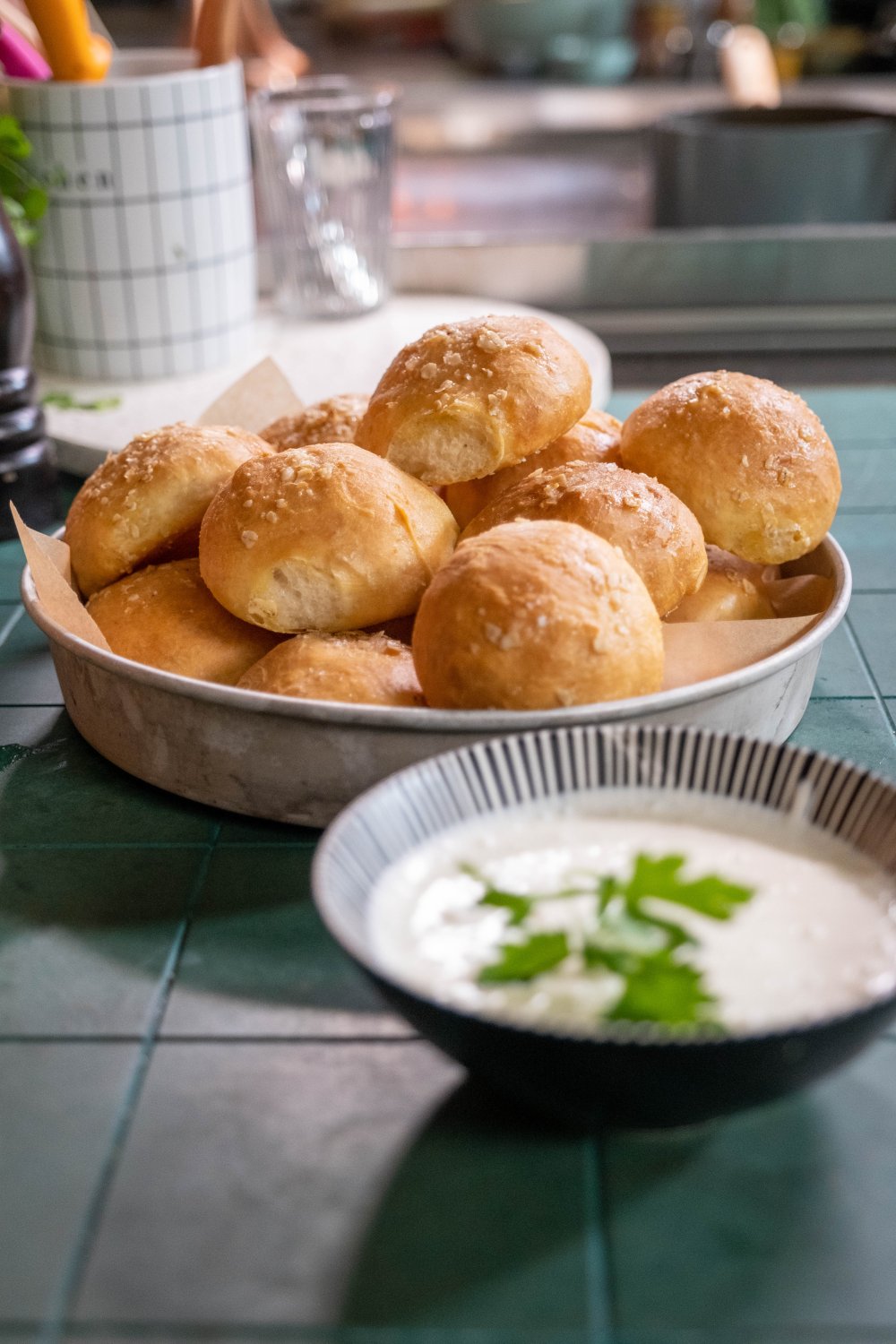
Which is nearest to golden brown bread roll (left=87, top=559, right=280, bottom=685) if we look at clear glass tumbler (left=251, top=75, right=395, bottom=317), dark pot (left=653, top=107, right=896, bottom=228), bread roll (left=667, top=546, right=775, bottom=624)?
bread roll (left=667, top=546, right=775, bottom=624)

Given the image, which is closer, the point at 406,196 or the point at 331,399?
the point at 331,399

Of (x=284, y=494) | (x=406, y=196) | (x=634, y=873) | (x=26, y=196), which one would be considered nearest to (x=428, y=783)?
(x=634, y=873)

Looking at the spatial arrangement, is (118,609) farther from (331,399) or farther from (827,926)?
(827,926)

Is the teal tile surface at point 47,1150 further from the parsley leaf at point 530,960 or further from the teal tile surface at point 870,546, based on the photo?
the teal tile surface at point 870,546

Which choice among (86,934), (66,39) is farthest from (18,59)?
(86,934)

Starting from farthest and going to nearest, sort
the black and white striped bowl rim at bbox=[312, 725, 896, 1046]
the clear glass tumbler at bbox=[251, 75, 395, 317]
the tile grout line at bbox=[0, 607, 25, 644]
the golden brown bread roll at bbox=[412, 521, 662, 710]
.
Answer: the clear glass tumbler at bbox=[251, 75, 395, 317], the tile grout line at bbox=[0, 607, 25, 644], the golden brown bread roll at bbox=[412, 521, 662, 710], the black and white striped bowl rim at bbox=[312, 725, 896, 1046]

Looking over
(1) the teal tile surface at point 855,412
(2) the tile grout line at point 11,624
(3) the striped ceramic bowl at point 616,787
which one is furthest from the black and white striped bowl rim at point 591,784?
(1) the teal tile surface at point 855,412

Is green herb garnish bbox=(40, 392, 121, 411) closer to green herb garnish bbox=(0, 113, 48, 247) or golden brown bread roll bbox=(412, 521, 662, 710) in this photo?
green herb garnish bbox=(0, 113, 48, 247)
